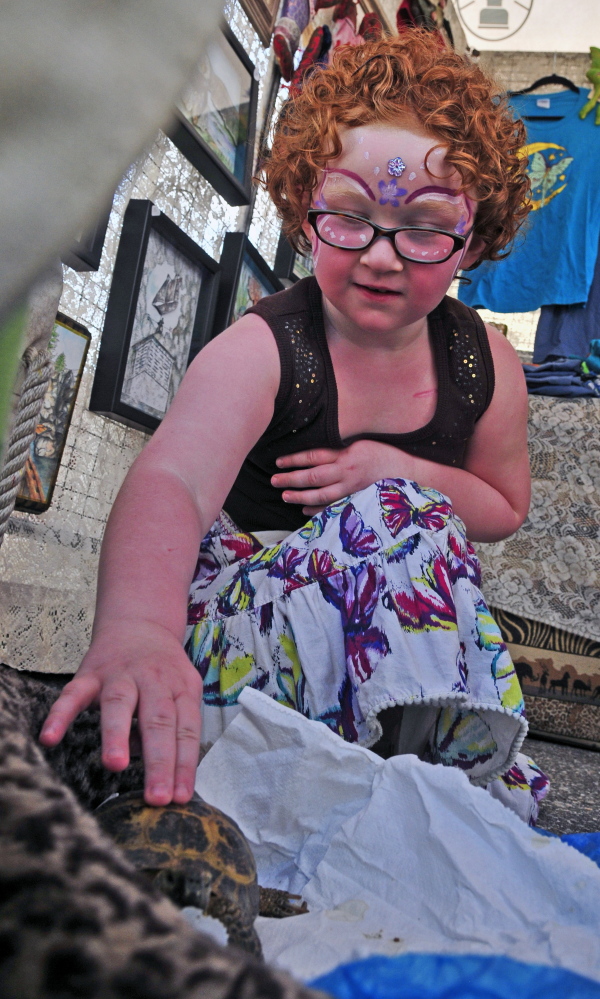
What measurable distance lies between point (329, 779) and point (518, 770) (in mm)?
565

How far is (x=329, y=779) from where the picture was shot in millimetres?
718

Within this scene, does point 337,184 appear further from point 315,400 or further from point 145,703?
point 145,703

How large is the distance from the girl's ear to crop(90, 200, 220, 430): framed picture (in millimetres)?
727

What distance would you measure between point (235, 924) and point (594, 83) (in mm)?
4025

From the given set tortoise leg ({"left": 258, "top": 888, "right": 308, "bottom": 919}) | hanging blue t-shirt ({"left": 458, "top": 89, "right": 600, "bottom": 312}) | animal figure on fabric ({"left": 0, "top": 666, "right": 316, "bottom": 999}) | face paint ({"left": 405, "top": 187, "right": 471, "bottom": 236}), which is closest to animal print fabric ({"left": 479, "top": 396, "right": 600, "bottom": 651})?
hanging blue t-shirt ({"left": 458, "top": 89, "right": 600, "bottom": 312})

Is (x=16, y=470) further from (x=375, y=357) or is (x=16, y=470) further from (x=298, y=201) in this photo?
(x=298, y=201)

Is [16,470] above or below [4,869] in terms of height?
above

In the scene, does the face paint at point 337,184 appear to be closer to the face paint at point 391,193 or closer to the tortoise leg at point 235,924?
the face paint at point 391,193

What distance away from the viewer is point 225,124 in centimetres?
213

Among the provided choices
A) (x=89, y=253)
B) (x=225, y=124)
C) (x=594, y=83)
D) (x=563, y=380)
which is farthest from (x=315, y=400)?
(x=594, y=83)

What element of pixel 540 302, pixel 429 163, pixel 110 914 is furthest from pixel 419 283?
pixel 540 302

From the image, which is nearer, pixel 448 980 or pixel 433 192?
pixel 448 980

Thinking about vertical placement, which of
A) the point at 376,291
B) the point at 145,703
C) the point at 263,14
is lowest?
the point at 145,703

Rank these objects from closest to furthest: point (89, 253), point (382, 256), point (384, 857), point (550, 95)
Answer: point (384, 857) → point (382, 256) → point (89, 253) → point (550, 95)
